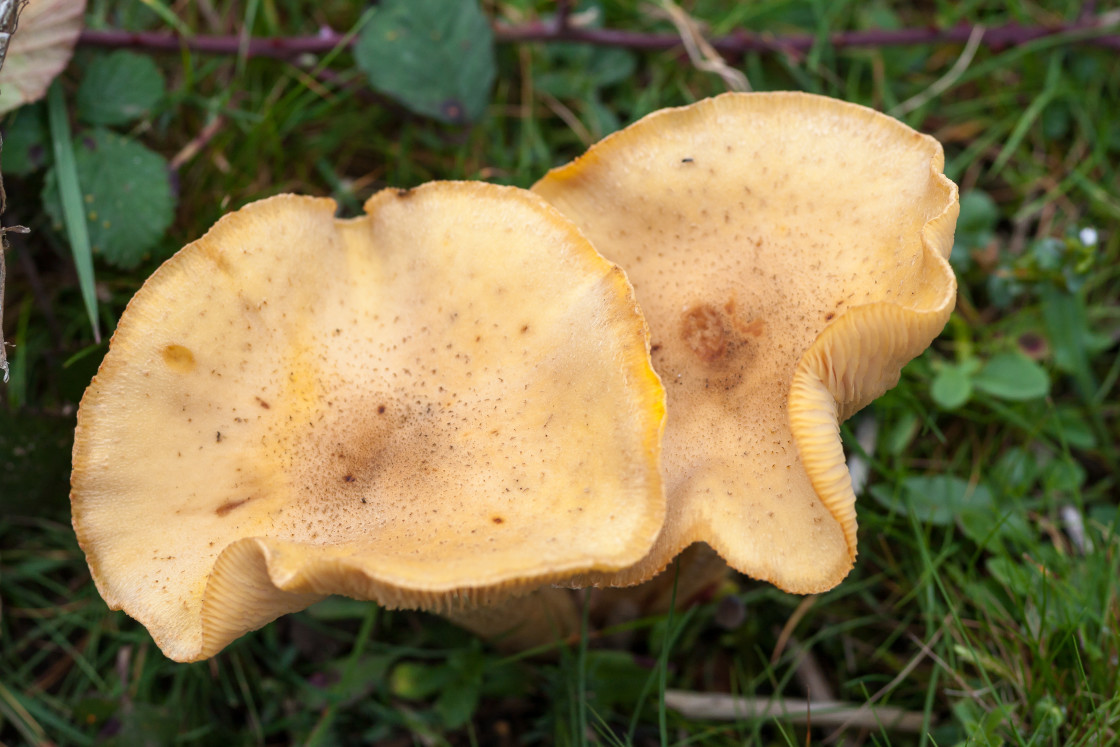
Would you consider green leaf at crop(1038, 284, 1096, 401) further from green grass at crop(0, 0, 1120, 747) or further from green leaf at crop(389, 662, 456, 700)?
green leaf at crop(389, 662, 456, 700)

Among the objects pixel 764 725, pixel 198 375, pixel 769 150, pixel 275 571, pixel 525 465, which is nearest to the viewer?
pixel 275 571

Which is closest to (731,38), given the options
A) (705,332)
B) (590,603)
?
(705,332)

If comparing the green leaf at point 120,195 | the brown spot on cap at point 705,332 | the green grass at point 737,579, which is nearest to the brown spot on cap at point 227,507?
the green grass at point 737,579

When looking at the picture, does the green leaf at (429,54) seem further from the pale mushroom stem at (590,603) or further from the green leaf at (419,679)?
the green leaf at (419,679)

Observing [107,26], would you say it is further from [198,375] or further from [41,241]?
[198,375]

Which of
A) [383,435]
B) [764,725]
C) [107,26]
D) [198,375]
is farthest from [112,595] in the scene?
[107,26]

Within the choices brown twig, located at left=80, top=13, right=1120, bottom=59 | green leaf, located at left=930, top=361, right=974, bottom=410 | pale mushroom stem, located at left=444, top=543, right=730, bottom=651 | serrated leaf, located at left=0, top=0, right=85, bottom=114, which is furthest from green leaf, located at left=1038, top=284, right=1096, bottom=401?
serrated leaf, located at left=0, top=0, right=85, bottom=114
